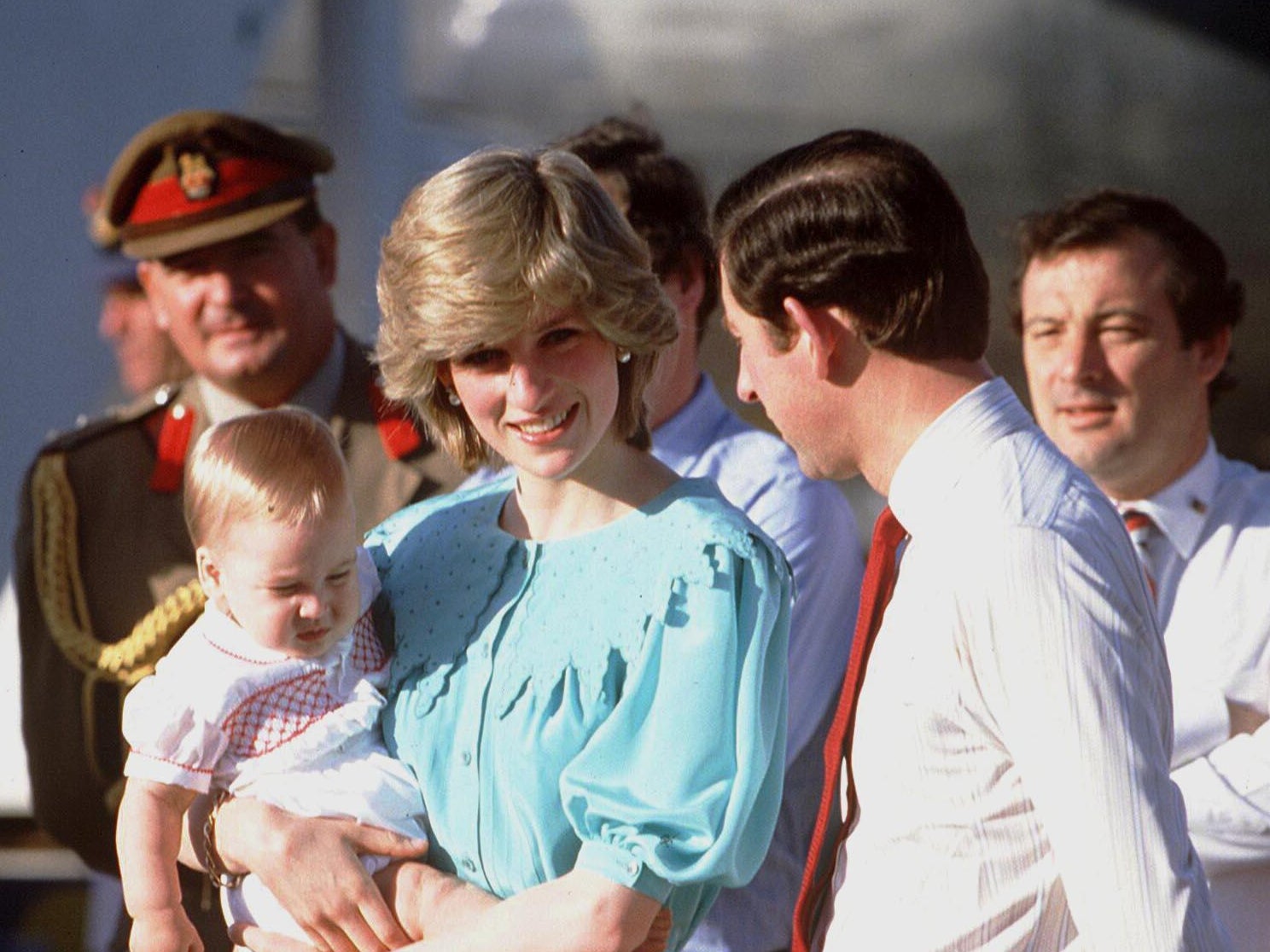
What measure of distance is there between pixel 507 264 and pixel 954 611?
58cm

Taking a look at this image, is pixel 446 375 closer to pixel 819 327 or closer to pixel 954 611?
pixel 819 327

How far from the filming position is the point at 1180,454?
9.21 ft

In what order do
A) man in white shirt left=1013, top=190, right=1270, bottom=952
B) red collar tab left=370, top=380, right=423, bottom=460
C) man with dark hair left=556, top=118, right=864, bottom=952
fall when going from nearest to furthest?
man with dark hair left=556, top=118, right=864, bottom=952 < man in white shirt left=1013, top=190, right=1270, bottom=952 < red collar tab left=370, top=380, right=423, bottom=460

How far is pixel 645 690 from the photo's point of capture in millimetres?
1681

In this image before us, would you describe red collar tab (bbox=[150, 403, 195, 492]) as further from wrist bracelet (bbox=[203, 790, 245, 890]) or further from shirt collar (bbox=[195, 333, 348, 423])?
wrist bracelet (bbox=[203, 790, 245, 890])

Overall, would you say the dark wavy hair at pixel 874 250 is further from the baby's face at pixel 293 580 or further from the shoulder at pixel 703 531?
the baby's face at pixel 293 580

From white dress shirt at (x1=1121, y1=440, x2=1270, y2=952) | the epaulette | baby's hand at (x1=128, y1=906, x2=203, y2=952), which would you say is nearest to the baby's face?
baby's hand at (x1=128, y1=906, x2=203, y2=952)

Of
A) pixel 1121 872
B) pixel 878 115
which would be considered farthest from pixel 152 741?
pixel 878 115

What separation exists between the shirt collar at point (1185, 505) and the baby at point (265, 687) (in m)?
1.38

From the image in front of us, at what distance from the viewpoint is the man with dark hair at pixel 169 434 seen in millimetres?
3197

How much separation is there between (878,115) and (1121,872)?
94.3 inches

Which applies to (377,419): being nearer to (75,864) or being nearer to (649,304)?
(75,864)

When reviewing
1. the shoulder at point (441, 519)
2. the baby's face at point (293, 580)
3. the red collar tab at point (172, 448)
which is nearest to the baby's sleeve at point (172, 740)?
the baby's face at point (293, 580)

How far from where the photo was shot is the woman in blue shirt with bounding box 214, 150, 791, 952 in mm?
1634
